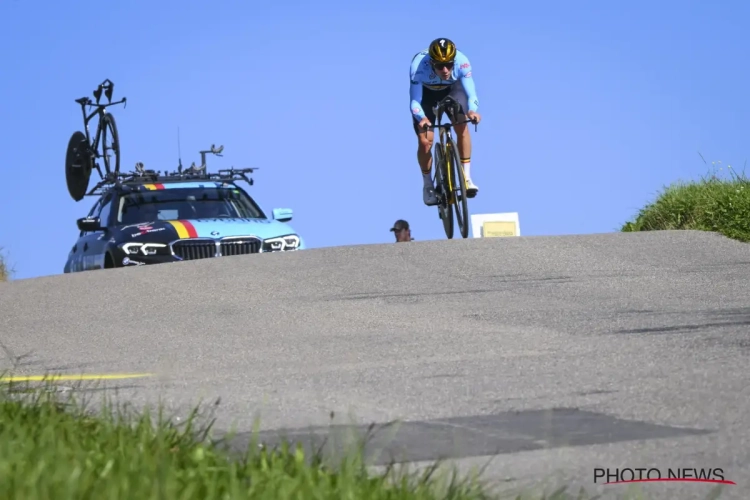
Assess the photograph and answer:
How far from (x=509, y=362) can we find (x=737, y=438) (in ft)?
8.01

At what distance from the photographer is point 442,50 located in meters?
15.2

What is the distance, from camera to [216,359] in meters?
8.09

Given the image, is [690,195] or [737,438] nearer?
[737,438]

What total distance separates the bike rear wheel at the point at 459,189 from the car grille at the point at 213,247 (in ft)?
7.76

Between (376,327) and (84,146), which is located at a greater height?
(84,146)

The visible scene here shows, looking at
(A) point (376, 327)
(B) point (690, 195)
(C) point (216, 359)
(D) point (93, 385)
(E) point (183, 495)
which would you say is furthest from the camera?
(B) point (690, 195)

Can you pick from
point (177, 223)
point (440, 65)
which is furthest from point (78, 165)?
point (440, 65)

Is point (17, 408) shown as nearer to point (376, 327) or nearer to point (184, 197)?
point (376, 327)

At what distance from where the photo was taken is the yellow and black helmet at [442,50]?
15.2 m

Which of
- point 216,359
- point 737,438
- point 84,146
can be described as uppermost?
point 84,146

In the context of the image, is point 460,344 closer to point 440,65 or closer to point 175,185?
point 440,65

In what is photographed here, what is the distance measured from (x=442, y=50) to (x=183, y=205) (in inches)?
152

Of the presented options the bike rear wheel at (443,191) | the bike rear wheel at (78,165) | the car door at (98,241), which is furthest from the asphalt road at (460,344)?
the bike rear wheel at (78,165)

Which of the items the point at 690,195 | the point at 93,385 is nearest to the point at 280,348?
the point at 93,385
